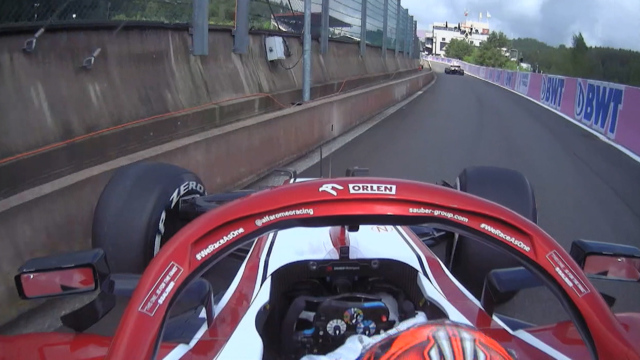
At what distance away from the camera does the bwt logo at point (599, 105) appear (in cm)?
1688

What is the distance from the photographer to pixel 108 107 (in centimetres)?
760

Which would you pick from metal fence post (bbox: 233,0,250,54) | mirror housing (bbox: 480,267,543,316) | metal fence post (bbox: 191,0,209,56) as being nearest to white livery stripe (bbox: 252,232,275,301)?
mirror housing (bbox: 480,267,543,316)

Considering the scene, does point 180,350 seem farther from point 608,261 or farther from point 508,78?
point 508,78

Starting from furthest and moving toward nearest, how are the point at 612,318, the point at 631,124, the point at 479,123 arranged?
1. the point at 479,123
2. the point at 631,124
3. the point at 612,318

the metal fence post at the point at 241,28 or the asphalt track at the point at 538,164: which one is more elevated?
the metal fence post at the point at 241,28

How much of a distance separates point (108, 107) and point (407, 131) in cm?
920

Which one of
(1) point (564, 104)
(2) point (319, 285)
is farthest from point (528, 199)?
(1) point (564, 104)

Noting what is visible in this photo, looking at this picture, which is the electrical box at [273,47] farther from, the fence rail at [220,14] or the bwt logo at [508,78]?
the bwt logo at [508,78]

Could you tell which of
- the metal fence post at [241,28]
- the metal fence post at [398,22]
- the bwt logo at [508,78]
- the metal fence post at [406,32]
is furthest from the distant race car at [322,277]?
the bwt logo at [508,78]

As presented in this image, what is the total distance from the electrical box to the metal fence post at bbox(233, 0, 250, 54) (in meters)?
1.63

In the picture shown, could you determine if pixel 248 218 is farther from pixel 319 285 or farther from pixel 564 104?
pixel 564 104

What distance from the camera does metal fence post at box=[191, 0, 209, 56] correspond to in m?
10.1

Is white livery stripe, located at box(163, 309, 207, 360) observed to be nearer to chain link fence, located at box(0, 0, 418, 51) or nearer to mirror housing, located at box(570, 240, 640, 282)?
mirror housing, located at box(570, 240, 640, 282)

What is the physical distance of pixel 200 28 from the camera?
404 inches
